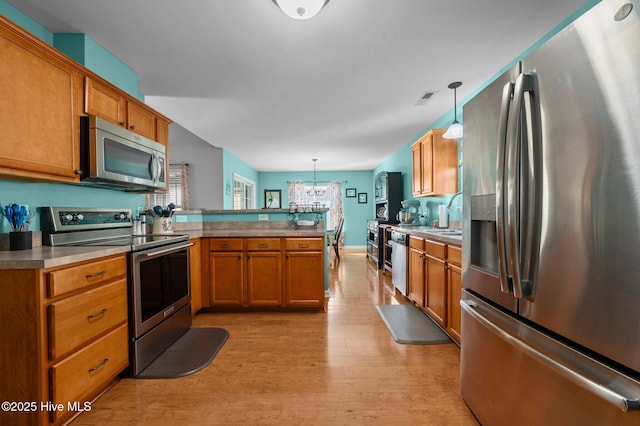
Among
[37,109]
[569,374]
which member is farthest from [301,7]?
[569,374]

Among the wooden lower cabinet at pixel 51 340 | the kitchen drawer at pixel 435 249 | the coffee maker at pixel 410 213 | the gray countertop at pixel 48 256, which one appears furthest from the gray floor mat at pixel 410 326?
the gray countertop at pixel 48 256

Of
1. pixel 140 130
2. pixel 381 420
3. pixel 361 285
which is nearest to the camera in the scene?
pixel 381 420

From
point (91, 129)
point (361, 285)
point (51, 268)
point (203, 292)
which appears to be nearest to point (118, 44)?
point (91, 129)

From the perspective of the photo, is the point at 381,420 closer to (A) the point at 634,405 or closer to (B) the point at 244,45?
(A) the point at 634,405

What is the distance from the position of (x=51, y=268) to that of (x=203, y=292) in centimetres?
180

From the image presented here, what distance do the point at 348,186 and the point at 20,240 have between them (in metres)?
7.76

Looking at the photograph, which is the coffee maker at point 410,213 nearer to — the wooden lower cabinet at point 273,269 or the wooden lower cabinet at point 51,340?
the wooden lower cabinet at point 273,269

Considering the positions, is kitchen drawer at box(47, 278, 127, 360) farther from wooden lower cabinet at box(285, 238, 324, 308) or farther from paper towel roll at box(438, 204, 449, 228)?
paper towel roll at box(438, 204, 449, 228)

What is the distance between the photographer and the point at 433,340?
92.0 inches

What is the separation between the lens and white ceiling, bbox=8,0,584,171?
6.06ft

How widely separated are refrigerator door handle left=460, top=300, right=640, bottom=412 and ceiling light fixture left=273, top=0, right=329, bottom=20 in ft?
6.62

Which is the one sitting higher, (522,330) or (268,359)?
(522,330)

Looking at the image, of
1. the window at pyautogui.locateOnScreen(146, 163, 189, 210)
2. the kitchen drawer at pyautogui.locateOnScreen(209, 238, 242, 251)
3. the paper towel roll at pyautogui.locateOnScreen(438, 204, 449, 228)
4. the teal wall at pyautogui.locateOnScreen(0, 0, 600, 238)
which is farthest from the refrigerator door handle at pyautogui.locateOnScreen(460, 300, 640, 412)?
the window at pyautogui.locateOnScreen(146, 163, 189, 210)

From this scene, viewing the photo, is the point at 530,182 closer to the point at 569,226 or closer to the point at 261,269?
the point at 569,226
